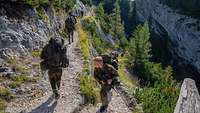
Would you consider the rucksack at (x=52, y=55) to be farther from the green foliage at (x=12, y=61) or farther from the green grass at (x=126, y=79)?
the green grass at (x=126, y=79)

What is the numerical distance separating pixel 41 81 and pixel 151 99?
6.17 m

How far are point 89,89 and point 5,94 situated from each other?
455cm

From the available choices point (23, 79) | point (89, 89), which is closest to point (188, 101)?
point (89, 89)

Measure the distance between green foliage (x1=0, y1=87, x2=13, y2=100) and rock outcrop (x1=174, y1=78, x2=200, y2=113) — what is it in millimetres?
11113

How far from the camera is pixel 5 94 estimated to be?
20.7m

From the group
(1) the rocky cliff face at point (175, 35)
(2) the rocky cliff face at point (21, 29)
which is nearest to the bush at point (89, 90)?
(2) the rocky cliff face at point (21, 29)

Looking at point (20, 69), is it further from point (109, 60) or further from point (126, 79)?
point (126, 79)

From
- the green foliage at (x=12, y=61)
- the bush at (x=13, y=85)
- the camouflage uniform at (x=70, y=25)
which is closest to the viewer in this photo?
the bush at (x=13, y=85)

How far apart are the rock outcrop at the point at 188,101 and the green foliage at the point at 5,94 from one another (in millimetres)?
11113

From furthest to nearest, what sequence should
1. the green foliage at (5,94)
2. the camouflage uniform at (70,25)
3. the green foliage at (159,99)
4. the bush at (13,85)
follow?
the camouflage uniform at (70,25)
the green foliage at (159,99)
the bush at (13,85)
the green foliage at (5,94)

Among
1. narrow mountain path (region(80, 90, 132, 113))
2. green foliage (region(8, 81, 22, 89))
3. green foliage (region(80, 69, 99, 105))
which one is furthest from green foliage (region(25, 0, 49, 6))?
narrow mountain path (region(80, 90, 132, 113))

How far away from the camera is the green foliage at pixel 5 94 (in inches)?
811

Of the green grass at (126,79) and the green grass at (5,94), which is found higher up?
the green grass at (5,94)

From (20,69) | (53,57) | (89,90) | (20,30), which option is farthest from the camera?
(20,30)
